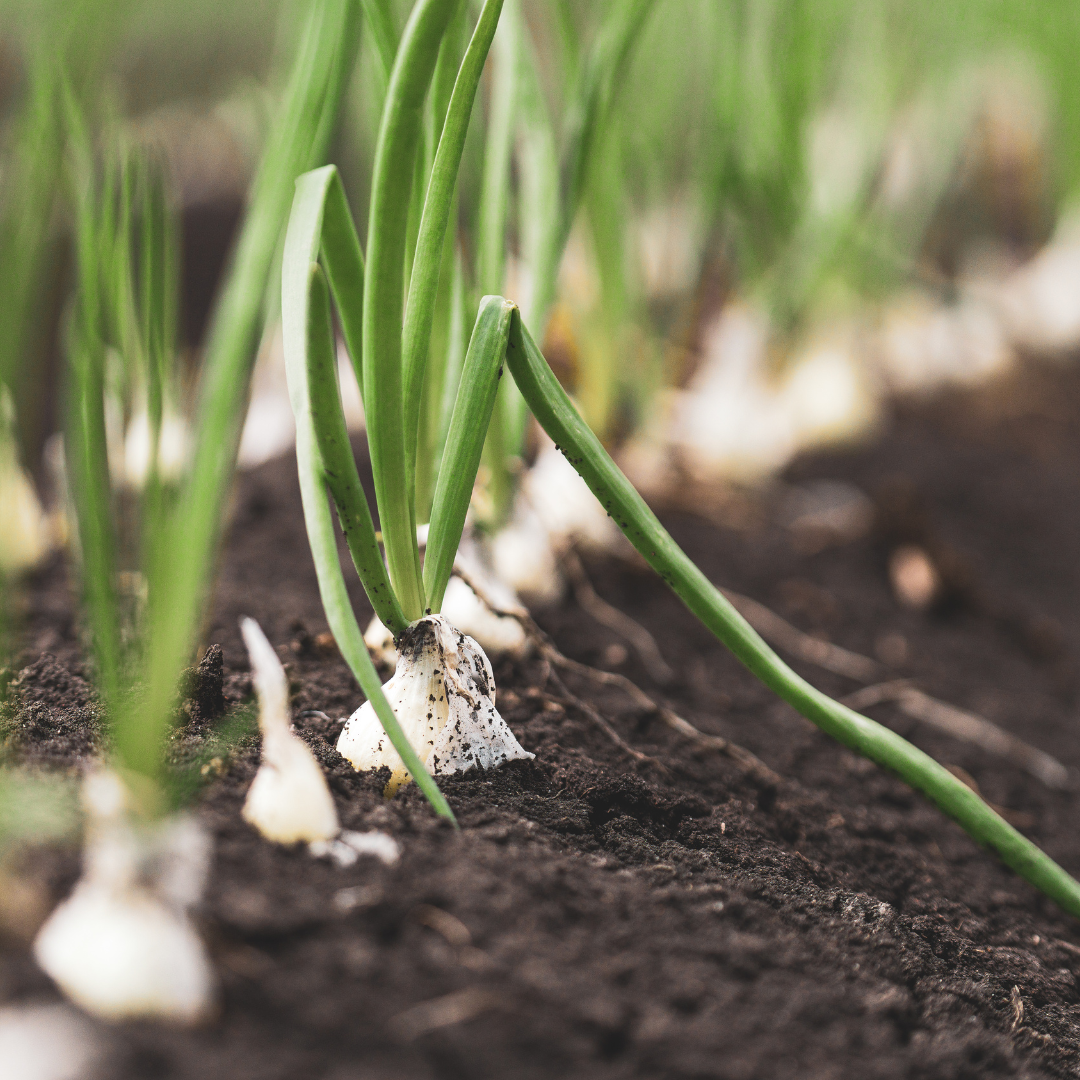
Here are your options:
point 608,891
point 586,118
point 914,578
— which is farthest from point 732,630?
point 914,578

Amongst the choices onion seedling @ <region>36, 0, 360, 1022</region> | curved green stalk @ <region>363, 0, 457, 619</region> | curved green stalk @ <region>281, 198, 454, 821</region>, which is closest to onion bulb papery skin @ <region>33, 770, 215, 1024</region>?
onion seedling @ <region>36, 0, 360, 1022</region>

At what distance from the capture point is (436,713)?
0.51 m

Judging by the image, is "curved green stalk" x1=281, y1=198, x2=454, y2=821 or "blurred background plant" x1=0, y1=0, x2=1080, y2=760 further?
"blurred background plant" x1=0, y1=0, x2=1080, y2=760

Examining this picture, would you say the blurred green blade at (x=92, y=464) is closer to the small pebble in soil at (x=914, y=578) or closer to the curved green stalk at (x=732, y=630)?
the curved green stalk at (x=732, y=630)

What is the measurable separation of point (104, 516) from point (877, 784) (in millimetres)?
652

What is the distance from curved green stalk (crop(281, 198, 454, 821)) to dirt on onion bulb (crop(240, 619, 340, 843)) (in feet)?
0.12

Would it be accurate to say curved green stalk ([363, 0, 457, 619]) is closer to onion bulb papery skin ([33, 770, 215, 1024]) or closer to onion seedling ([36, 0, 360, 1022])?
onion seedling ([36, 0, 360, 1022])

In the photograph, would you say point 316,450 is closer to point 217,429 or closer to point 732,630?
point 217,429

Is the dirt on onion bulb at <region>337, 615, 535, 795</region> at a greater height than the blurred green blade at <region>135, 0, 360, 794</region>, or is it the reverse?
the blurred green blade at <region>135, 0, 360, 794</region>

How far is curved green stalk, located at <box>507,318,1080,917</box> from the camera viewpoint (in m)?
0.48

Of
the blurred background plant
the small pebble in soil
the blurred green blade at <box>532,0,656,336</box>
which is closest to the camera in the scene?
the blurred background plant

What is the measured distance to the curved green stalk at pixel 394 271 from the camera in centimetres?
44

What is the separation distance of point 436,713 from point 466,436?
0.16 metres

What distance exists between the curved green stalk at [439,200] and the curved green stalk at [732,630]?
0.21 ft
